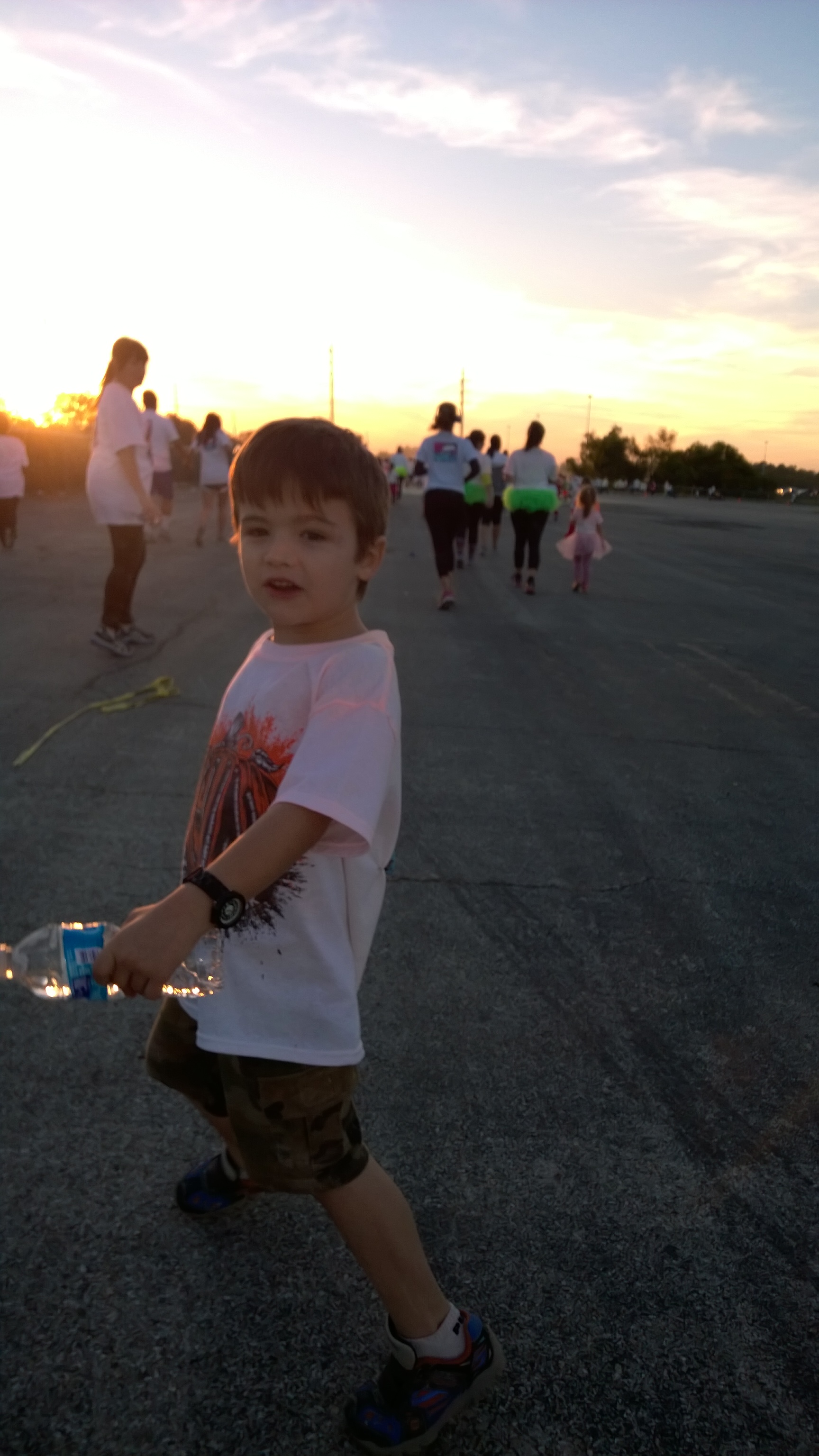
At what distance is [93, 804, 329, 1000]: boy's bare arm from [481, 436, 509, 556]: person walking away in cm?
1646

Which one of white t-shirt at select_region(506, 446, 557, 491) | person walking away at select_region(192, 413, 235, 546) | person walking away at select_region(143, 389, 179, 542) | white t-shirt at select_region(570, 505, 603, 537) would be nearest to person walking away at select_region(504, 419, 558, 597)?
white t-shirt at select_region(506, 446, 557, 491)

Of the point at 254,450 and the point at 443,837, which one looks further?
the point at 443,837

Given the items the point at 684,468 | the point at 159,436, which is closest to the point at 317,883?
the point at 159,436

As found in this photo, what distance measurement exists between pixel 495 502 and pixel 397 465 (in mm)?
24389

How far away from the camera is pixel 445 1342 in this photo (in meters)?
1.80

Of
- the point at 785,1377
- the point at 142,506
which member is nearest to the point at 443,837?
the point at 785,1377

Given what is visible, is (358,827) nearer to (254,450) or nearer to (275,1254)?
(254,450)

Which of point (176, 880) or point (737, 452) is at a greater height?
point (737, 452)

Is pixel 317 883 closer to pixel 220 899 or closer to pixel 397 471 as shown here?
pixel 220 899

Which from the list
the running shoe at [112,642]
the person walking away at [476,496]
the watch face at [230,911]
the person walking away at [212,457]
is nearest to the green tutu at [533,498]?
the person walking away at [476,496]

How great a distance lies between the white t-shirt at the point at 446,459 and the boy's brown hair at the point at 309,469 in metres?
9.47

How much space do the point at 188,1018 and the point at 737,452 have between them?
129 metres

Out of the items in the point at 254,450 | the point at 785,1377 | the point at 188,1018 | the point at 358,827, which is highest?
the point at 254,450

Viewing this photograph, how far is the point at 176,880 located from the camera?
394 cm
